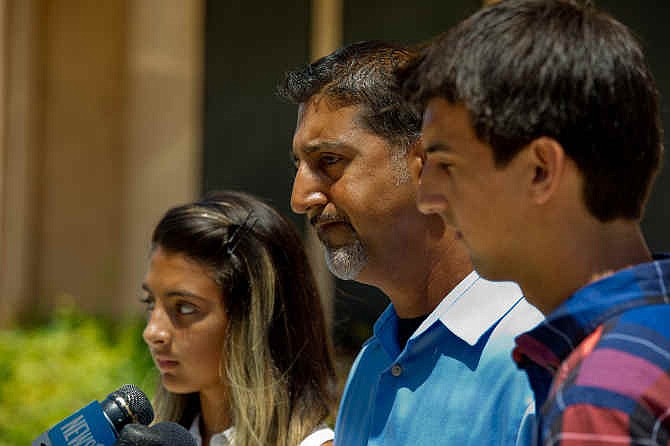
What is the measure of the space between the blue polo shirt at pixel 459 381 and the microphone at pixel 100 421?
0.45m

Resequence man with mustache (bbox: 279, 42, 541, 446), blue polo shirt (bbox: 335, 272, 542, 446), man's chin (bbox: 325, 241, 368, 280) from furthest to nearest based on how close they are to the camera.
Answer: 1. man's chin (bbox: 325, 241, 368, 280)
2. man with mustache (bbox: 279, 42, 541, 446)
3. blue polo shirt (bbox: 335, 272, 542, 446)

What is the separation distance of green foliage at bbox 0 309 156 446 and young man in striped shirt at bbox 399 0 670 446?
4588mm

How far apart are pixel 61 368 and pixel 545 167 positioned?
6.45 meters

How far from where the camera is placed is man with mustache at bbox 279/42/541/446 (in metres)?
2.07

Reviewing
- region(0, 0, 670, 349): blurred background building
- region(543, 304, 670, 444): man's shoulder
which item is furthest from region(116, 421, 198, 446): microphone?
region(0, 0, 670, 349): blurred background building

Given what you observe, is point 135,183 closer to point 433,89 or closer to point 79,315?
point 79,315

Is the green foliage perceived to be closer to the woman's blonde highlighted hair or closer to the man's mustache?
the woman's blonde highlighted hair

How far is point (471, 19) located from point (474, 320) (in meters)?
0.84

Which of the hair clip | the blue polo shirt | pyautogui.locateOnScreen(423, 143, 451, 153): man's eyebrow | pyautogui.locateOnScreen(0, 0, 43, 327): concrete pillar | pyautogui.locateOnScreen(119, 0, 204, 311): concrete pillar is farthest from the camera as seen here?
pyautogui.locateOnScreen(0, 0, 43, 327): concrete pillar

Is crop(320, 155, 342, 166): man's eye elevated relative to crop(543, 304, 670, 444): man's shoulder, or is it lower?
lower

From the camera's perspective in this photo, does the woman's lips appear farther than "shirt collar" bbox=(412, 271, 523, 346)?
Yes

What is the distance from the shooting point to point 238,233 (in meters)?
3.08

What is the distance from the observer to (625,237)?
1.32 m

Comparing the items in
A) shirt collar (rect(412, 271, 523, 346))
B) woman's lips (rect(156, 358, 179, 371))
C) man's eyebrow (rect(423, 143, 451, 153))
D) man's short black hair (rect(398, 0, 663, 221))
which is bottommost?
woman's lips (rect(156, 358, 179, 371))
